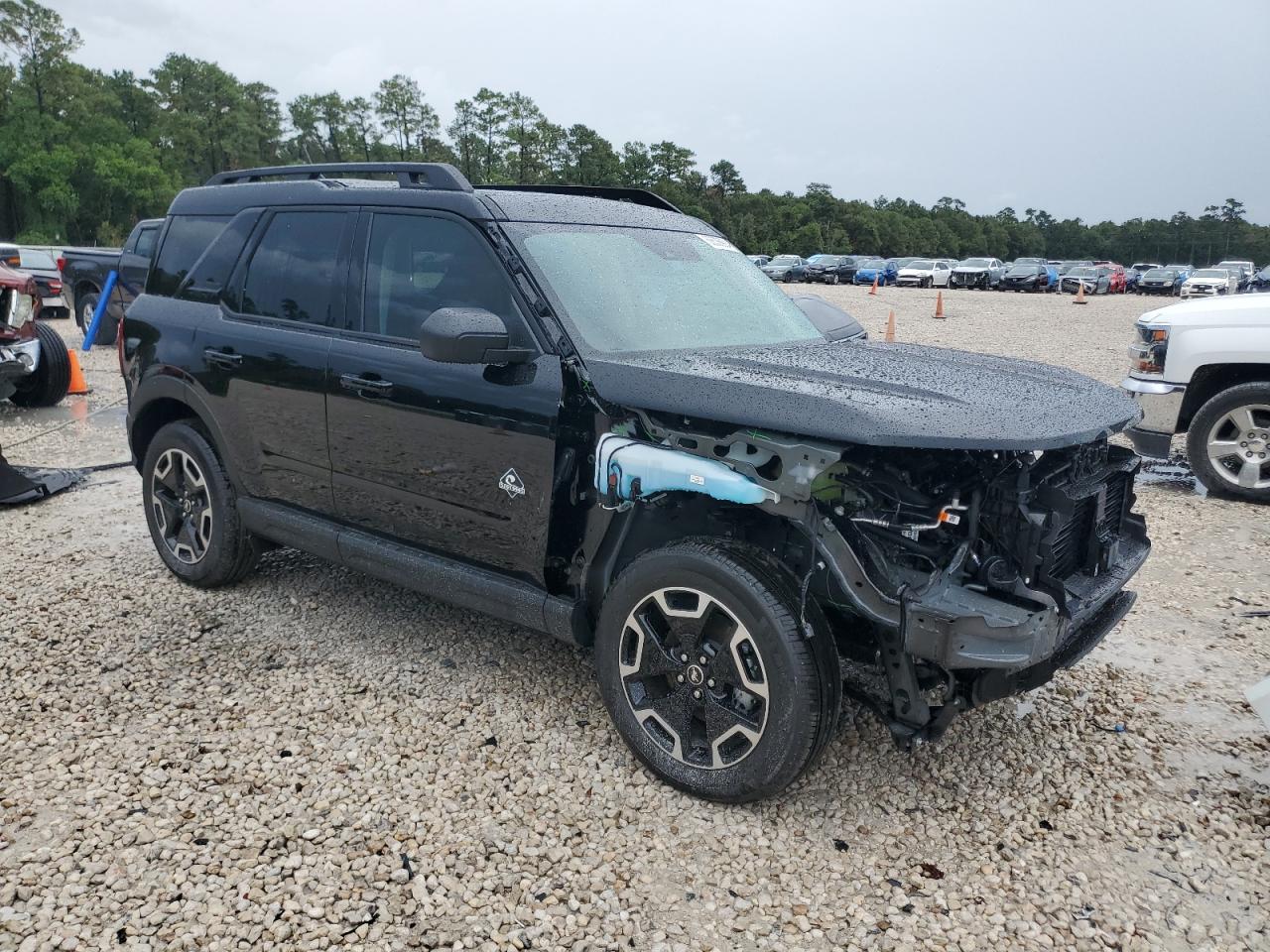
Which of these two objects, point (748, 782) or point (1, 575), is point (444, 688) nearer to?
point (748, 782)

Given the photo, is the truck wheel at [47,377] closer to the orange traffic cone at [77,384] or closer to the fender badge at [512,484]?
the orange traffic cone at [77,384]

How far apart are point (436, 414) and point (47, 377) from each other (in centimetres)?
791

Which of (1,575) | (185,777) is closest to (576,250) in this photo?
(185,777)

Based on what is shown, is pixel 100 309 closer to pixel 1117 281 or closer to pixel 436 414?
pixel 436 414

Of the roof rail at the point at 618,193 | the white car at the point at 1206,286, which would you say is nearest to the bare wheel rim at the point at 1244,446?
the roof rail at the point at 618,193

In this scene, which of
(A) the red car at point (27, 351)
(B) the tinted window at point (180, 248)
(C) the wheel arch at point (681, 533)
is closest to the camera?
(C) the wheel arch at point (681, 533)

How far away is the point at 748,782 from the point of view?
2.87 metres

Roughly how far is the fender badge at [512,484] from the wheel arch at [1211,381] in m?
5.59

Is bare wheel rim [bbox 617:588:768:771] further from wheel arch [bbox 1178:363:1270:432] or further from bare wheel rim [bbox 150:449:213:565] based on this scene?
wheel arch [bbox 1178:363:1270:432]

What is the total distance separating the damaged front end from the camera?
2.59m

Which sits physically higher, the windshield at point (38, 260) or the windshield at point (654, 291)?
the windshield at point (654, 291)

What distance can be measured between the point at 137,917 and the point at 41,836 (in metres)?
0.57

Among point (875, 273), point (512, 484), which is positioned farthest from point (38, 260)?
point (875, 273)

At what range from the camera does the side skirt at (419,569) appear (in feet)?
10.9
